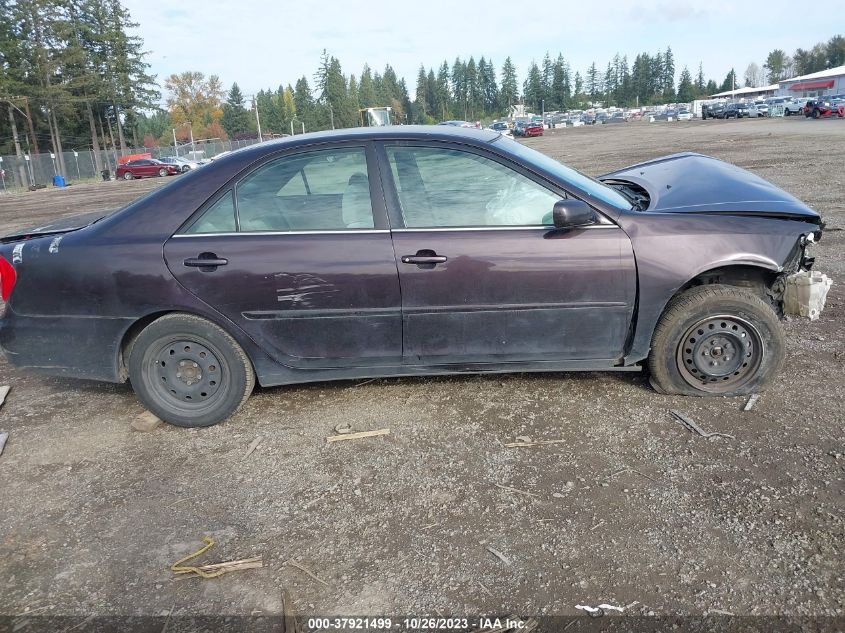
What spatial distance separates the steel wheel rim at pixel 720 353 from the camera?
376 centimetres

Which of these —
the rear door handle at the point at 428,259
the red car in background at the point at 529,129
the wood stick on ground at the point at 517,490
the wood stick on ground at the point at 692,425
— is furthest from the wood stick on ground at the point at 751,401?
the red car in background at the point at 529,129

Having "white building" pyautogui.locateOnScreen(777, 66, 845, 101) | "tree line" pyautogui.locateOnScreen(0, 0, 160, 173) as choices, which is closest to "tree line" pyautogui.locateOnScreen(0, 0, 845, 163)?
"tree line" pyautogui.locateOnScreen(0, 0, 160, 173)

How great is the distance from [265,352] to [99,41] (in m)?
64.4

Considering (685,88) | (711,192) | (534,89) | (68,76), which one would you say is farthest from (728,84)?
(711,192)

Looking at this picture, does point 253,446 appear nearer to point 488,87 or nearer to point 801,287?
point 801,287

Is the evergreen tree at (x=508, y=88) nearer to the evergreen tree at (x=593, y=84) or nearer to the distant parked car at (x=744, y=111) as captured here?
the evergreen tree at (x=593, y=84)

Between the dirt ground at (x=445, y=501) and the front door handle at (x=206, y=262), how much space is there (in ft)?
3.33

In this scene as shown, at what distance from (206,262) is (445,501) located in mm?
1931

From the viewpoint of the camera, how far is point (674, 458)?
3.27 metres

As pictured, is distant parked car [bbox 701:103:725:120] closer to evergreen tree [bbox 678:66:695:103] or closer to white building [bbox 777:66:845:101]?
white building [bbox 777:66:845:101]

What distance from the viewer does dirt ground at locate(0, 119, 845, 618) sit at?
248 centimetres

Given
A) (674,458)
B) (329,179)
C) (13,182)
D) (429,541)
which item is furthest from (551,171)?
(13,182)

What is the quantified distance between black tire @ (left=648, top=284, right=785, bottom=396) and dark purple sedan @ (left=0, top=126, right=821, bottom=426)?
12 millimetres

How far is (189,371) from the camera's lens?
12.7 ft
